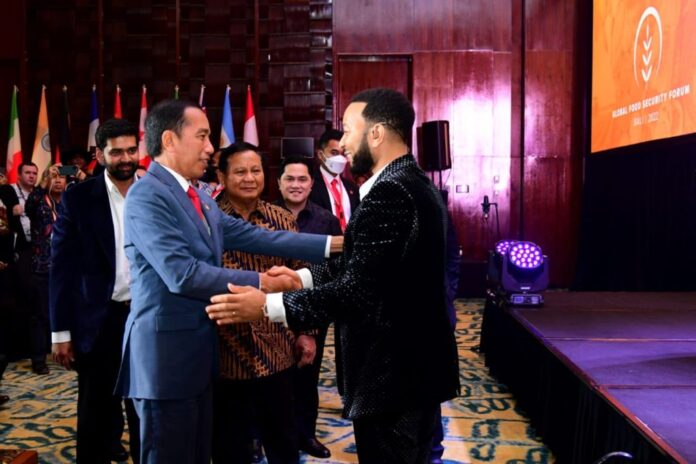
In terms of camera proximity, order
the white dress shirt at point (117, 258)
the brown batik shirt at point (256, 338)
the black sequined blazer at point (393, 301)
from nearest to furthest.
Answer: the black sequined blazer at point (393, 301), the brown batik shirt at point (256, 338), the white dress shirt at point (117, 258)

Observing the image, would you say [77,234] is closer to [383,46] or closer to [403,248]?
[403,248]

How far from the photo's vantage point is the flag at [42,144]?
7020mm

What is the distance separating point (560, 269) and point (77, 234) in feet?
21.4

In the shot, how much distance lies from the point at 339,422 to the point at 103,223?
1.75 meters

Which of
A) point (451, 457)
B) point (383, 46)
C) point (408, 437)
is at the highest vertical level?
point (383, 46)

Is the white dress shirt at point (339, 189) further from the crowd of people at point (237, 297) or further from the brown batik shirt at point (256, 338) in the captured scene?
the brown batik shirt at point (256, 338)

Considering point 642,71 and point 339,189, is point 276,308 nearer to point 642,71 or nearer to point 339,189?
point 339,189

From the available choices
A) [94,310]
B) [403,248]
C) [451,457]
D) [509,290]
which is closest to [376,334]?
[403,248]

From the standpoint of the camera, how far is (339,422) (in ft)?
12.0

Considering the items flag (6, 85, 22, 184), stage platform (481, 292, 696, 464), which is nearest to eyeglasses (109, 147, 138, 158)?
stage platform (481, 292, 696, 464)

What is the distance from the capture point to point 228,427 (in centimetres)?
234

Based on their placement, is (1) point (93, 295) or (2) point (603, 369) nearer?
(1) point (93, 295)

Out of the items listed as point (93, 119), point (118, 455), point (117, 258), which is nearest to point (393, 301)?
point (117, 258)

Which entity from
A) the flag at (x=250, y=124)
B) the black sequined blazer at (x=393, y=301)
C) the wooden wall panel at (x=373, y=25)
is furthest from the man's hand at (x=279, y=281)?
the wooden wall panel at (x=373, y=25)
